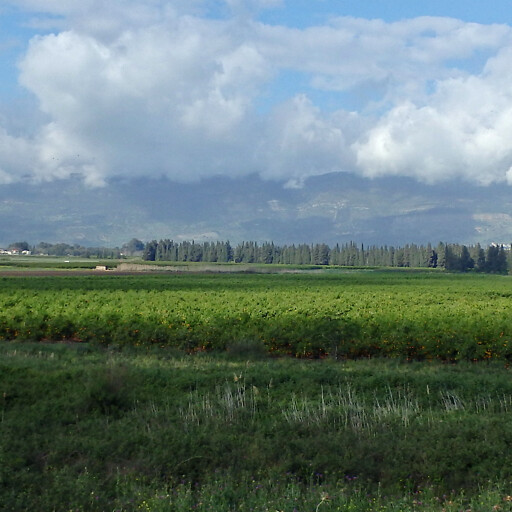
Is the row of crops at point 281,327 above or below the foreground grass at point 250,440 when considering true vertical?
above

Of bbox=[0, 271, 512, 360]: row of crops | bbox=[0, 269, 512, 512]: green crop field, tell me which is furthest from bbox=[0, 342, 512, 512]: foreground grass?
bbox=[0, 271, 512, 360]: row of crops

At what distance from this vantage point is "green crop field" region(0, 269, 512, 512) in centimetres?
1111

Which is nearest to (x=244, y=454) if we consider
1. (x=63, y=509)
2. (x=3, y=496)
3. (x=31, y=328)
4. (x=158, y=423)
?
(x=158, y=423)

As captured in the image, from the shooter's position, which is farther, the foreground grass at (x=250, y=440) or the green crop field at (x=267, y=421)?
the green crop field at (x=267, y=421)

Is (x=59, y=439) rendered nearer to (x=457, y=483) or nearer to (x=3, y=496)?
(x=3, y=496)

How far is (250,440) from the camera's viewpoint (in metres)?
13.7

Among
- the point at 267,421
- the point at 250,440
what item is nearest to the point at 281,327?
the point at 267,421

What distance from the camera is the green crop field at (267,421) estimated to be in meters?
11.1

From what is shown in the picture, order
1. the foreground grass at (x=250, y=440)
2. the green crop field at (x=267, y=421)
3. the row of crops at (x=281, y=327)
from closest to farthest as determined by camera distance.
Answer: the foreground grass at (x=250, y=440), the green crop field at (x=267, y=421), the row of crops at (x=281, y=327)

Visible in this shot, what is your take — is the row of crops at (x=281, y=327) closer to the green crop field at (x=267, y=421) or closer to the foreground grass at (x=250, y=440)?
the green crop field at (x=267, y=421)

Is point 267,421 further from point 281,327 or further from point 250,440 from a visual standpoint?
point 281,327

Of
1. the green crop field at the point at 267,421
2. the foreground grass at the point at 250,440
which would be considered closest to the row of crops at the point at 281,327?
the green crop field at the point at 267,421

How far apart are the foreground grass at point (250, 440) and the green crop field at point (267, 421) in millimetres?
44

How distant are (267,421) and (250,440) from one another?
138cm
